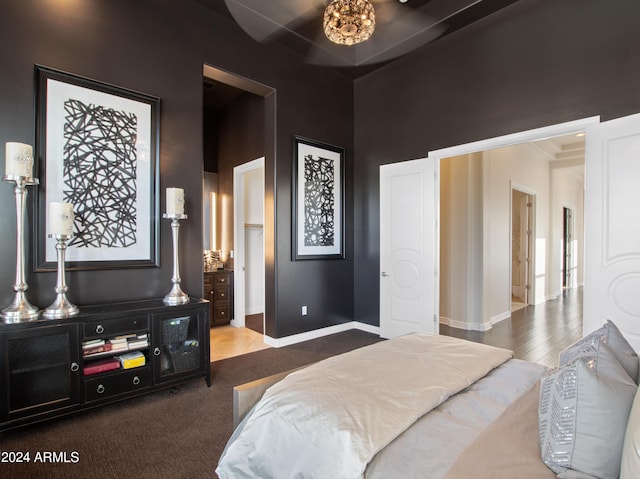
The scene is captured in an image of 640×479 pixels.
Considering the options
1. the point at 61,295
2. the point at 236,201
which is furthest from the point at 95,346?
the point at 236,201

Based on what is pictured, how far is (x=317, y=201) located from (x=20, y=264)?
118 inches

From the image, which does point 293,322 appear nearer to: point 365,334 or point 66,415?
point 365,334

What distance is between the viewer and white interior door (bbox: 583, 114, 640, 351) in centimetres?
251

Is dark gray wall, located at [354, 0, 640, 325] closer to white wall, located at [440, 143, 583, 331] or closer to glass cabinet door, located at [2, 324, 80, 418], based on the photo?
white wall, located at [440, 143, 583, 331]

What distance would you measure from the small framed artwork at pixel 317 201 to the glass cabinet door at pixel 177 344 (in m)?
1.59

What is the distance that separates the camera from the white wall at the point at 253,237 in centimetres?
545

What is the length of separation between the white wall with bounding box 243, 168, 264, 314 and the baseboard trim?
169cm

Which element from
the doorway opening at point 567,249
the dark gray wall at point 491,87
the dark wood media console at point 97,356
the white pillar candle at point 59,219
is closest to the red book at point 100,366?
the dark wood media console at point 97,356

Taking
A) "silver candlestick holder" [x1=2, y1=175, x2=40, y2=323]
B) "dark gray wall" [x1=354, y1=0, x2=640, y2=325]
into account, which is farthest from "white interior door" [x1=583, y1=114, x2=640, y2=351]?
"silver candlestick holder" [x1=2, y1=175, x2=40, y2=323]

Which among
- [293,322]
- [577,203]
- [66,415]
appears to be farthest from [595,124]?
[577,203]

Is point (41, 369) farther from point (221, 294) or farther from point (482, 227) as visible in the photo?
point (482, 227)

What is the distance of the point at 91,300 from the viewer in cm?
266

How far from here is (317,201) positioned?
14.5 feet

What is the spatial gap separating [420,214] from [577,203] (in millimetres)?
7364
